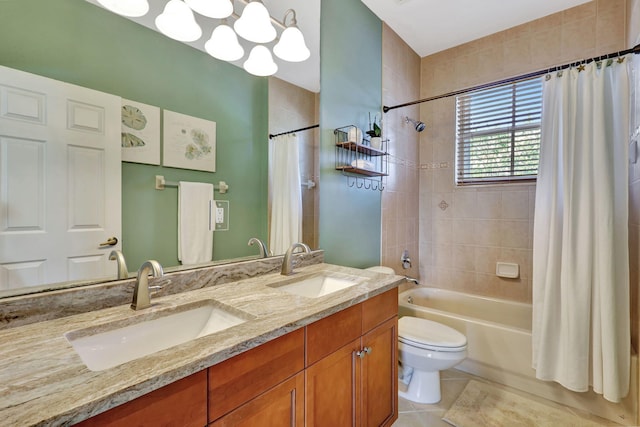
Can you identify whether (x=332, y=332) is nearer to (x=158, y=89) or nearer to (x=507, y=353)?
(x=158, y=89)

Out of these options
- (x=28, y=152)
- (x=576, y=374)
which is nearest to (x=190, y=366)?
(x=28, y=152)

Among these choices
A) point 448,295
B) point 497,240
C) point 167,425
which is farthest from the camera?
point 448,295

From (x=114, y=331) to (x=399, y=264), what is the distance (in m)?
2.14

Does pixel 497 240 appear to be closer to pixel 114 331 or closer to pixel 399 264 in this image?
pixel 399 264

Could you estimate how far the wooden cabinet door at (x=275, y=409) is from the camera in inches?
29.0

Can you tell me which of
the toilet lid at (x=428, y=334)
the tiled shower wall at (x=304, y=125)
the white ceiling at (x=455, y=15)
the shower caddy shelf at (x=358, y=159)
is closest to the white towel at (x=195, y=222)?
the tiled shower wall at (x=304, y=125)

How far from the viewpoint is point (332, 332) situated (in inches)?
41.4

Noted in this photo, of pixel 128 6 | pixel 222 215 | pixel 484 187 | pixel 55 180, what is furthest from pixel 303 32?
pixel 484 187

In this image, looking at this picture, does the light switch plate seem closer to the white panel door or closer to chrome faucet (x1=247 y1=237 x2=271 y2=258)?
chrome faucet (x1=247 y1=237 x2=271 y2=258)

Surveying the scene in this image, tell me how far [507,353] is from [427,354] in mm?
664

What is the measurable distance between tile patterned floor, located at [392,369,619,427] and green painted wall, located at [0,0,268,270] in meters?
1.38

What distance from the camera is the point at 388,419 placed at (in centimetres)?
145

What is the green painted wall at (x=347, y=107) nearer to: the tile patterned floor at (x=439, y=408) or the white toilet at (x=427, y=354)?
the white toilet at (x=427, y=354)

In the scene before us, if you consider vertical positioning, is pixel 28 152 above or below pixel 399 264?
above
